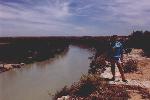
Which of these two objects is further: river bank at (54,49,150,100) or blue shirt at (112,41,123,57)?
blue shirt at (112,41,123,57)

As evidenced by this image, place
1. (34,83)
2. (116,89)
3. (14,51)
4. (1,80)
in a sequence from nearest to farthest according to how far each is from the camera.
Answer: (116,89)
(34,83)
(1,80)
(14,51)

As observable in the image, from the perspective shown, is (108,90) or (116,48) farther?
(116,48)

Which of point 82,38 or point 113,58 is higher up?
point 82,38

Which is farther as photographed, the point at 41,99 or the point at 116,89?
the point at 41,99

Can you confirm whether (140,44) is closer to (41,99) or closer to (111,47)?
(41,99)

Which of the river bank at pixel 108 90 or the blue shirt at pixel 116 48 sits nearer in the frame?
the river bank at pixel 108 90

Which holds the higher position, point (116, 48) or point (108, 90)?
point (116, 48)

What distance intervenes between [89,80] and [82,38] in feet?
17.6

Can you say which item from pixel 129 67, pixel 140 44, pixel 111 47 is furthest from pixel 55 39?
pixel 140 44

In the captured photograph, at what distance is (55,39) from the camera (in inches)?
178

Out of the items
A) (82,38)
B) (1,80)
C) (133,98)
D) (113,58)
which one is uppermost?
(82,38)

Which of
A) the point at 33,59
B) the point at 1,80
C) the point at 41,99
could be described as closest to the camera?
the point at 41,99

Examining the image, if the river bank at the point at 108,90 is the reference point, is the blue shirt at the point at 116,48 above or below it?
above

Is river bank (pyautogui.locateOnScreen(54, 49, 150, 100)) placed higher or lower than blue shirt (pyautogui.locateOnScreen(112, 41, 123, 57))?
lower
